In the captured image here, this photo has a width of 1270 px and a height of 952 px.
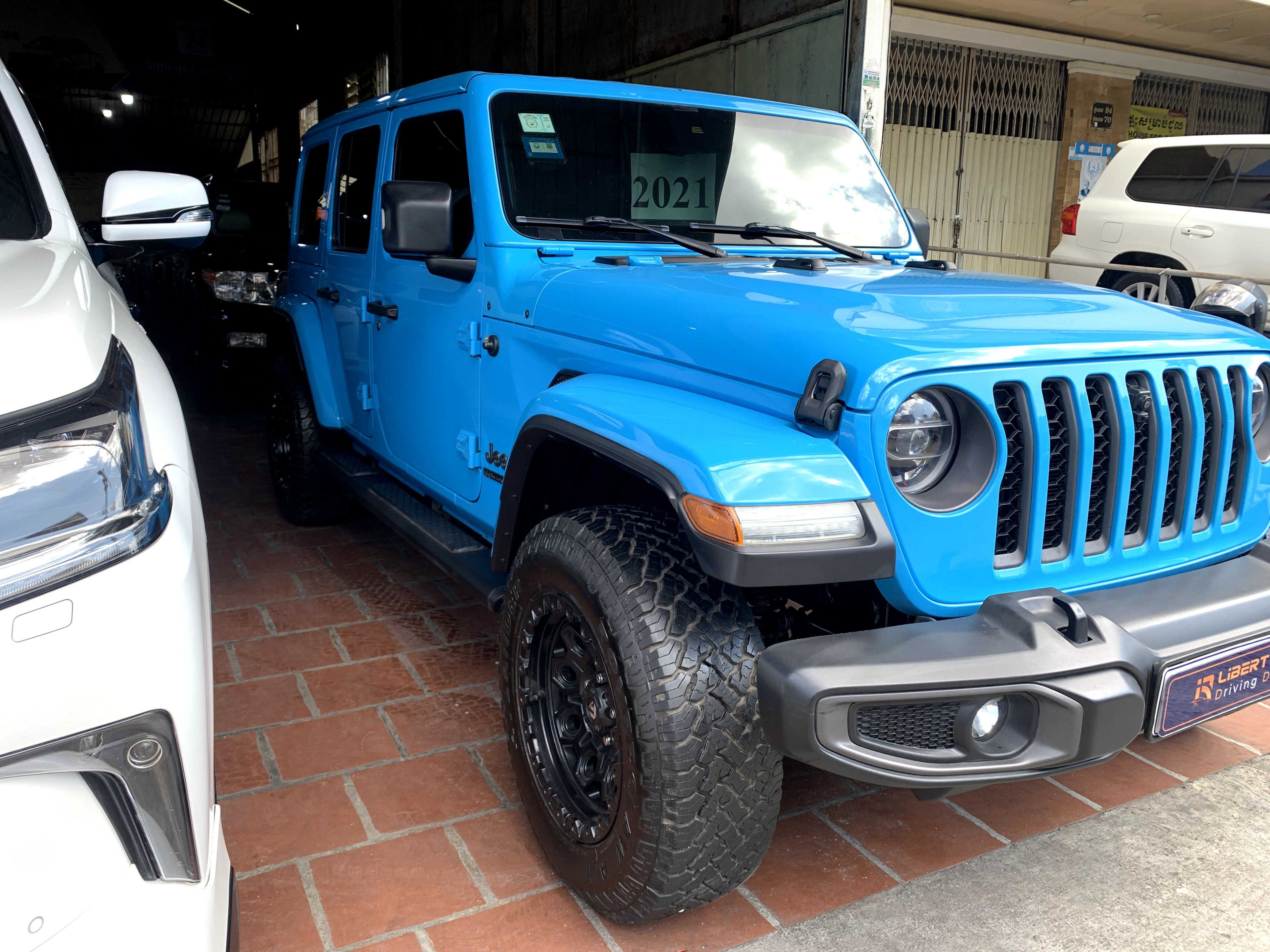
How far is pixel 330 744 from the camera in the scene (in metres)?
2.74

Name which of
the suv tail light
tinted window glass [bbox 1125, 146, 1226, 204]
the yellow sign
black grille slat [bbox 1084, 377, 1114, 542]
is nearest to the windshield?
black grille slat [bbox 1084, 377, 1114, 542]

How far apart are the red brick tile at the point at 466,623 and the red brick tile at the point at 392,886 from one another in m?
1.20

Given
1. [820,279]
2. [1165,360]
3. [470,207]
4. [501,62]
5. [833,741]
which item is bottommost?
[833,741]

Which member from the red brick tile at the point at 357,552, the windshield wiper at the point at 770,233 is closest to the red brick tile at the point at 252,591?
the red brick tile at the point at 357,552

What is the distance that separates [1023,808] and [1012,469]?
1166 millimetres

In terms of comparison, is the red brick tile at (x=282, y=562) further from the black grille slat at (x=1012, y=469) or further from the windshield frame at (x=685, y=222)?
the black grille slat at (x=1012, y=469)

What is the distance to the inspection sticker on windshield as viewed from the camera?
112 inches

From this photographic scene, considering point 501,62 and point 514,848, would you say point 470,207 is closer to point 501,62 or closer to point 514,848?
point 514,848

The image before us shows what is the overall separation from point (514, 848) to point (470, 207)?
175cm

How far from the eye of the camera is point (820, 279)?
7.45ft

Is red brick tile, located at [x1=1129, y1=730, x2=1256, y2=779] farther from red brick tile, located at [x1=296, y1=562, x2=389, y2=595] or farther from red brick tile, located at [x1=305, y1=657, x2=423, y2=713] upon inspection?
red brick tile, located at [x1=296, y1=562, x2=389, y2=595]

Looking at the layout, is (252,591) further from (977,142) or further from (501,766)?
(977,142)

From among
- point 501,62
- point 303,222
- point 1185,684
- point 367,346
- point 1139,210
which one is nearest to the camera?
point 1185,684

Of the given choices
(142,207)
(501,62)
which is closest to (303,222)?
(142,207)
